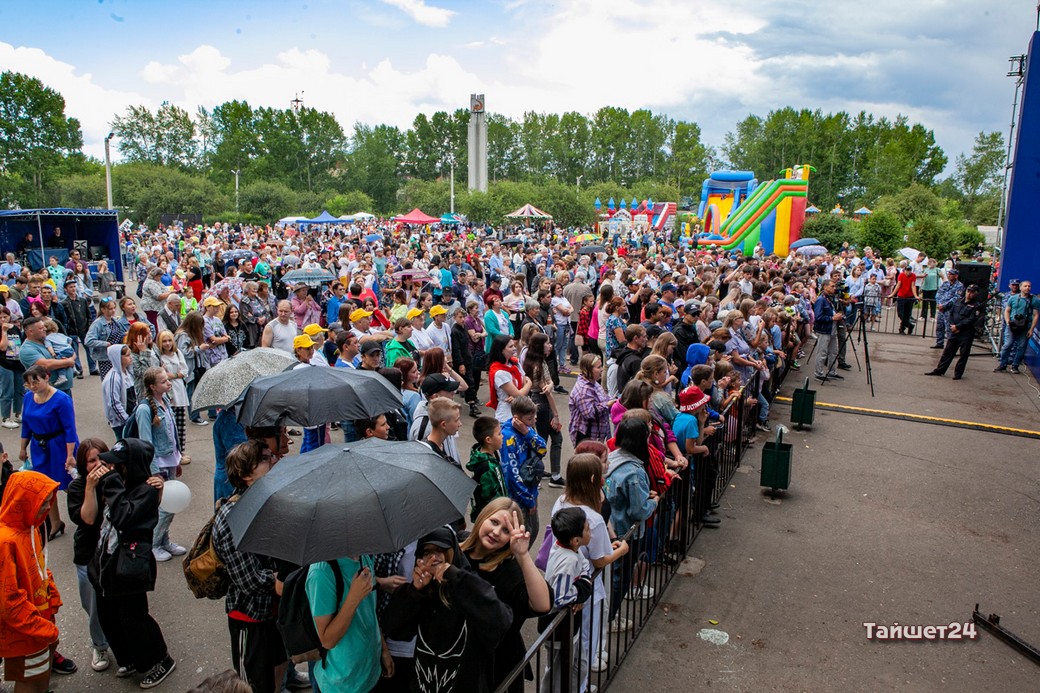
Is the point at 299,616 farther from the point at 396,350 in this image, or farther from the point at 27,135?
the point at 27,135

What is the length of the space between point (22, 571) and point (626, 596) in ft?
12.3

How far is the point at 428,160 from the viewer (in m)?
104

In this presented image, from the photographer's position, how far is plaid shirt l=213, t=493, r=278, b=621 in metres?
3.75

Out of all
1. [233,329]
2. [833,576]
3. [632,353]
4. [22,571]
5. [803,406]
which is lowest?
[833,576]

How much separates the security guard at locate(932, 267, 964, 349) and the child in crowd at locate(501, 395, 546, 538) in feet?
39.7

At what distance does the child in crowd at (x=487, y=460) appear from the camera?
484cm

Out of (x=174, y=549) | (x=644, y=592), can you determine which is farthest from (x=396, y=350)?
(x=644, y=592)

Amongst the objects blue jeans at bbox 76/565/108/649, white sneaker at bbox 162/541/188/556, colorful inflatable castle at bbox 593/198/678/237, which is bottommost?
white sneaker at bbox 162/541/188/556

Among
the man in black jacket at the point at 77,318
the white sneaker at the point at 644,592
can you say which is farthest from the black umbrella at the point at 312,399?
the man in black jacket at the point at 77,318

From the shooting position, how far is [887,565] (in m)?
6.36

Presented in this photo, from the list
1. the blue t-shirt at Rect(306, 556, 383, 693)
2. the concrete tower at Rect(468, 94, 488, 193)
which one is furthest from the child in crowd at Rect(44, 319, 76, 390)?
the concrete tower at Rect(468, 94, 488, 193)

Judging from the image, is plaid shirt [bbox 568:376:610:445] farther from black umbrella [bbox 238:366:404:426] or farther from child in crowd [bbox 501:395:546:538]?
black umbrella [bbox 238:366:404:426]

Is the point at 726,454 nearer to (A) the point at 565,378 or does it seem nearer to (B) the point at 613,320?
(B) the point at 613,320

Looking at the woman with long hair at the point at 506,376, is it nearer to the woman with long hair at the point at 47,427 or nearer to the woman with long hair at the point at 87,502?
the woman with long hair at the point at 87,502
